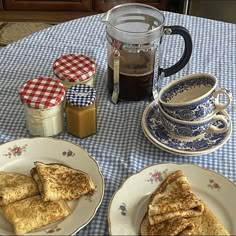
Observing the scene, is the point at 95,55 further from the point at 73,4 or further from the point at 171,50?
the point at 73,4

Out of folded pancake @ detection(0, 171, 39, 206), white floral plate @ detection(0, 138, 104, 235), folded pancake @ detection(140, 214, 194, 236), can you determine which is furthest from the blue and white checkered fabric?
folded pancake @ detection(140, 214, 194, 236)

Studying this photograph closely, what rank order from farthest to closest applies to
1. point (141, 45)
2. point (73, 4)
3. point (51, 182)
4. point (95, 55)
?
1. point (73, 4)
2. point (95, 55)
3. point (141, 45)
4. point (51, 182)

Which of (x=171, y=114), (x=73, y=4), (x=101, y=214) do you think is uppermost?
(x=171, y=114)

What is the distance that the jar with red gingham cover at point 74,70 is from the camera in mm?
1228

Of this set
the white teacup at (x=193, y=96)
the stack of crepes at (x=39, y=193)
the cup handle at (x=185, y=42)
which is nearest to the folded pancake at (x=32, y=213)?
the stack of crepes at (x=39, y=193)

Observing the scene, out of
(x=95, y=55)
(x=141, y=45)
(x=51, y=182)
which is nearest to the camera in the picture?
(x=51, y=182)

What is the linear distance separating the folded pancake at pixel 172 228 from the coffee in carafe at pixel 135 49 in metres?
0.47

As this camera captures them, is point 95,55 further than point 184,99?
Yes

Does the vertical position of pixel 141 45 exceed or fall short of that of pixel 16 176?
it exceeds it

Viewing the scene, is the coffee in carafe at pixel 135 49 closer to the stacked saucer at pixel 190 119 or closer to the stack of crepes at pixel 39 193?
the stacked saucer at pixel 190 119

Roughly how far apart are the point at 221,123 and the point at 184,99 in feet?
0.39

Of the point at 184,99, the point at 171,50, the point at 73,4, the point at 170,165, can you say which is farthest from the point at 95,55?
the point at 73,4

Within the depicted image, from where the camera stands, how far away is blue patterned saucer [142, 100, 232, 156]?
1.14 meters

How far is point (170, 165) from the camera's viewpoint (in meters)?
1.06
